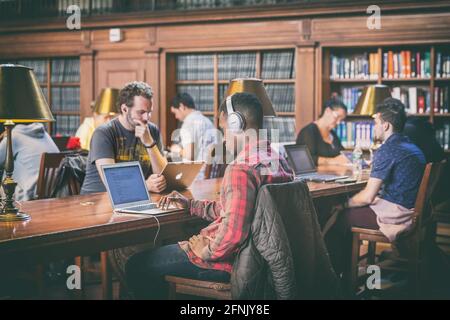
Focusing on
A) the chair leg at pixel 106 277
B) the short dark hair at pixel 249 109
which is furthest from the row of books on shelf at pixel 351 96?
the short dark hair at pixel 249 109

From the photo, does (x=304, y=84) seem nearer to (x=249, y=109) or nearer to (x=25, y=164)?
(x=25, y=164)

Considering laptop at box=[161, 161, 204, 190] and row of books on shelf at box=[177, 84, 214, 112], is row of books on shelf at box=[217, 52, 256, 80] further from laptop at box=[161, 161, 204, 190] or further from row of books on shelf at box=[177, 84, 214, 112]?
laptop at box=[161, 161, 204, 190]

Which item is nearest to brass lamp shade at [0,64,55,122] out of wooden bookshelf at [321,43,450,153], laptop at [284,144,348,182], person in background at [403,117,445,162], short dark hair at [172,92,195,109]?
laptop at [284,144,348,182]

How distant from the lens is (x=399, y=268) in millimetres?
4281

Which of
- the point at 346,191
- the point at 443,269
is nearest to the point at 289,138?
the point at 443,269

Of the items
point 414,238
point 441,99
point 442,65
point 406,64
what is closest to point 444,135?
point 441,99

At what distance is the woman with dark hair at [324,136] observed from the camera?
5.58 metres

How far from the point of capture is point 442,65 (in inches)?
246

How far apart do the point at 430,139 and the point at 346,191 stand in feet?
5.19

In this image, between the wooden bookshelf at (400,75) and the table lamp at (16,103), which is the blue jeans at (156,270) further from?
the wooden bookshelf at (400,75)

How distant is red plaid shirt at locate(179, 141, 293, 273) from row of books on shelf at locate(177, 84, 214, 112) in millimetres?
4654

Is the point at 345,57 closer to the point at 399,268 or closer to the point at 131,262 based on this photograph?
the point at 399,268

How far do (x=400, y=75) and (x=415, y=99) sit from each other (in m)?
0.28

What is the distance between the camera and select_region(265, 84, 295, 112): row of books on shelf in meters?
6.90
